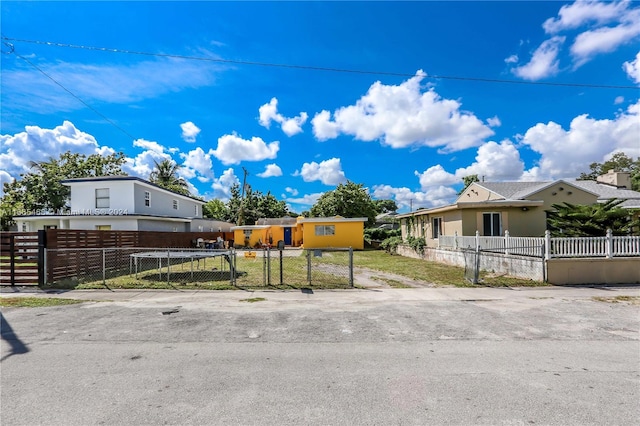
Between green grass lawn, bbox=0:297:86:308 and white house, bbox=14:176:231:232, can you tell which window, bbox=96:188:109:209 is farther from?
green grass lawn, bbox=0:297:86:308

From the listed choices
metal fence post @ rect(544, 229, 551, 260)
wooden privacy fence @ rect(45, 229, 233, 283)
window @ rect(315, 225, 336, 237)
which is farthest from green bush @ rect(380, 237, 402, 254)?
wooden privacy fence @ rect(45, 229, 233, 283)

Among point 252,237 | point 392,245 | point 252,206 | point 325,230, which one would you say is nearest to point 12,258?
point 325,230

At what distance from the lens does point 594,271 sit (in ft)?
34.8

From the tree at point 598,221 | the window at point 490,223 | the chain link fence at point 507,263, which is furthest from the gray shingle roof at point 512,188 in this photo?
the chain link fence at point 507,263

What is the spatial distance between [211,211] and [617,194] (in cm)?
4977

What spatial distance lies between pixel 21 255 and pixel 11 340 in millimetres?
6995

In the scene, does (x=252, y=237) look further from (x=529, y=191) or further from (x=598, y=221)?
(x=598, y=221)

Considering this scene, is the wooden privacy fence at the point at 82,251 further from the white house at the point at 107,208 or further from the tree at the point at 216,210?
the tree at the point at 216,210

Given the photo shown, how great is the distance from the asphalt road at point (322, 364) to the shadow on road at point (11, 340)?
3 cm

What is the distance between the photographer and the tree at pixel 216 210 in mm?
52688

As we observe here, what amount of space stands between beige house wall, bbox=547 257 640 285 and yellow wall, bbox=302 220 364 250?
18.3 metres

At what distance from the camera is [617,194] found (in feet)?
72.8

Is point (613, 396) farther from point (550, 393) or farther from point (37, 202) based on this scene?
point (37, 202)

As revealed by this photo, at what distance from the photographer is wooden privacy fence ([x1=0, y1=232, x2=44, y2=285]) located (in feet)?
34.0
